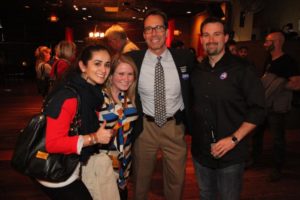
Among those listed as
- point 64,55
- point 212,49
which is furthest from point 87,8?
point 212,49

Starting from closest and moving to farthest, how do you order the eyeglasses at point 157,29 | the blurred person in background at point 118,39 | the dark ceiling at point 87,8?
the eyeglasses at point 157,29 < the blurred person in background at point 118,39 < the dark ceiling at point 87,8

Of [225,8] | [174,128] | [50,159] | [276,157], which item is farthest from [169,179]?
[225,8]

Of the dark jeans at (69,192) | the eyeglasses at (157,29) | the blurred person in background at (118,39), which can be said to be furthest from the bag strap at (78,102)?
the blurred person in background at (118,39)

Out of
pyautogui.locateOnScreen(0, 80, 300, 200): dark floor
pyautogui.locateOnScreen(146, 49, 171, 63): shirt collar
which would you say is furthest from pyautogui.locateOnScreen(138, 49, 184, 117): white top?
pyautogui.locateOnScreen(0, 80, 300, 200): dark floor

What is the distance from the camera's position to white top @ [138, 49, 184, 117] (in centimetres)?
223

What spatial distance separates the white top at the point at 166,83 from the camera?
7.33ft

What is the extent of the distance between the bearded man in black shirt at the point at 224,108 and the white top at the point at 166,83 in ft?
1.15

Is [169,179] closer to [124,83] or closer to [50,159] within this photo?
[124,83]

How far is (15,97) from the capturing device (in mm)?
9219

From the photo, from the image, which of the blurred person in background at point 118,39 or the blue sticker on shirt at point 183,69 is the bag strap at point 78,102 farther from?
the blurred person in background at point 118,39

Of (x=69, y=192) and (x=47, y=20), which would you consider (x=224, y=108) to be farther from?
(x=47, y=20)

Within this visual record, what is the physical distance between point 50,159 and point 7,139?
13.3 ft

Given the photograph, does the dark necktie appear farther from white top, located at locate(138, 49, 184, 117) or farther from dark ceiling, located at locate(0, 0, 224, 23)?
dark ceiling, located at locate(0, 0, 224, 23)

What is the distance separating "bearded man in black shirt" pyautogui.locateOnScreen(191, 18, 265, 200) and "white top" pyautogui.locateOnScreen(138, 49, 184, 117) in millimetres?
352
